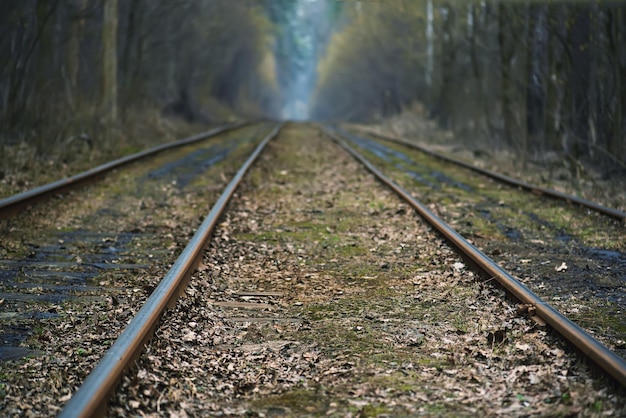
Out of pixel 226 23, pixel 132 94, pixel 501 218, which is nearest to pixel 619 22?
pixel 501 218

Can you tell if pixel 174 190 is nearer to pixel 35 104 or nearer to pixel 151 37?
pixel 35 104

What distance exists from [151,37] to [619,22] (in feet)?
69.7

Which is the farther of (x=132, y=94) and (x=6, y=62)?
(x=132, y=94)

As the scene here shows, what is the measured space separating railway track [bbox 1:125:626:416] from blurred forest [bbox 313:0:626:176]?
664 centimetres

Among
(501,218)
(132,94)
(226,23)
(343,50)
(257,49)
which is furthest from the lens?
(257,49)

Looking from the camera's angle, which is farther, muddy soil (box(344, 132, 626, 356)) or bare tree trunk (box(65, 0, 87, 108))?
bare tree trunk (box(65, 0, 87, 108))

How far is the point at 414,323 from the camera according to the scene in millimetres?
5371

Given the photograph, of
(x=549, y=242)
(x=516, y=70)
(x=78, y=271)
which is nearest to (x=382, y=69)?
(x=516, y=70)

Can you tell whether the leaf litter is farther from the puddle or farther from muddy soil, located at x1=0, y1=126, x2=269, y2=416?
the puddle

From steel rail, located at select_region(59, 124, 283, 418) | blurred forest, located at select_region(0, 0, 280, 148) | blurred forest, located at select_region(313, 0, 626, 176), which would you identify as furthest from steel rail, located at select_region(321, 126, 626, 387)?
blurred forest, located at select_region(0, 0, 280, 148)

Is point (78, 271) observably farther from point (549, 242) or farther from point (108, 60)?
point (108, 60)

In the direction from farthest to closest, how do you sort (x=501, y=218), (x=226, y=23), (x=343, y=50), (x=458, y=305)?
(x=343, y=50), (x=226, y=23), (x=501, y=218), (x=458, y=305)

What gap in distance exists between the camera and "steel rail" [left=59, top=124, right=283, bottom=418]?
3346 millimetres

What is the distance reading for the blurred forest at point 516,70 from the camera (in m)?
14.6
